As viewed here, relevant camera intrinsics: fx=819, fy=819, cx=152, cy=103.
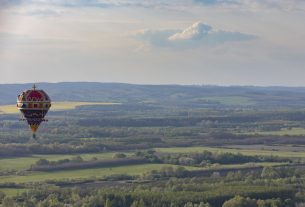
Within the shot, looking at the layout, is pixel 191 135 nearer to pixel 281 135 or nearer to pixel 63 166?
pixel 281 135

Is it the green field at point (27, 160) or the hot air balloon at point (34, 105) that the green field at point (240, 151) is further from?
the hot air balloon at point (34, 105)

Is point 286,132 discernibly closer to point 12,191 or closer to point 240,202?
point 12,191

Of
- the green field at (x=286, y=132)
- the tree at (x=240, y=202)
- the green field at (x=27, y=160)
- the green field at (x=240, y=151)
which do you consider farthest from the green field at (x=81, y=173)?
the green field at (x=286, y=132)

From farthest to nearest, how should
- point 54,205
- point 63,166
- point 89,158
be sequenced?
point 89,158
point 63,166
point 54,205

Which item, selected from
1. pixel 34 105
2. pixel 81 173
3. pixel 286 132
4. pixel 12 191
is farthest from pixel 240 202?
pixel 286 132

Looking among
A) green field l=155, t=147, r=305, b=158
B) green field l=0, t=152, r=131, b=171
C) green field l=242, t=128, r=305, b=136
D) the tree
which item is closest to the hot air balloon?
the tree

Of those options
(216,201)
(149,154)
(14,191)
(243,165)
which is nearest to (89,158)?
(149,154)

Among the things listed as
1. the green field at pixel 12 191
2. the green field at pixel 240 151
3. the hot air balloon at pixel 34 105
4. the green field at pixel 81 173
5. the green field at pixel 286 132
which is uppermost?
the hot air balloon at pixel 34 105

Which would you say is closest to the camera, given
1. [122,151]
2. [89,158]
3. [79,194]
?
[79,194]

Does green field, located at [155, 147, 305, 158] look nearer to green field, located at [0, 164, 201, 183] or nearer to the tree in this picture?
green field, located at [0, 164, 201, 183]

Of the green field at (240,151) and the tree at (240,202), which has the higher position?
the tree at (240,202)
